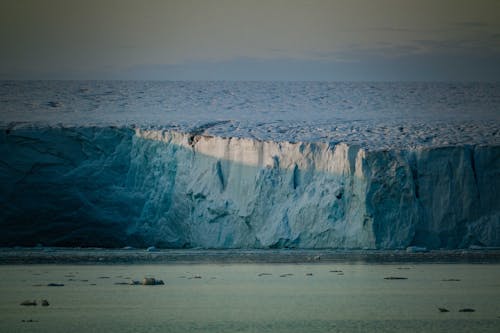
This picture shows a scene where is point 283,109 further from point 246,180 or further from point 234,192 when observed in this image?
point 234,192

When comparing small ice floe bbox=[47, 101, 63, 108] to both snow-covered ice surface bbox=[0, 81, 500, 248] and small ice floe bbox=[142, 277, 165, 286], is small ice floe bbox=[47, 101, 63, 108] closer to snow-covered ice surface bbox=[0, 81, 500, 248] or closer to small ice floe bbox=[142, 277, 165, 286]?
snow-covered ice surface bbox=[0, 81, 500, 248]

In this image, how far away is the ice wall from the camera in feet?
55.7

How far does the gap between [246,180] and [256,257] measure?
233 centimetres

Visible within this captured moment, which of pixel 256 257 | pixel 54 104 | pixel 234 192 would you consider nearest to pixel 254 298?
pixel 256 257

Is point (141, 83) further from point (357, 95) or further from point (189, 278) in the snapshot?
point (189, 278)

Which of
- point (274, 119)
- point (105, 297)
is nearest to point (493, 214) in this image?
point (274, 119)

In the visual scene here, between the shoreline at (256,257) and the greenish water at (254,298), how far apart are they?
66 cm

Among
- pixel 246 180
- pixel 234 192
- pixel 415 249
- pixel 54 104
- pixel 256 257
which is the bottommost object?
pixel 256 257

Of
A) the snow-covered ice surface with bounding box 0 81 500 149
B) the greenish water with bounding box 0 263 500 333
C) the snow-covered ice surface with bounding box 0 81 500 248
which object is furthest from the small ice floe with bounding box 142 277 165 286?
the snow-covered ice surface with bounding box 0 81 500 149

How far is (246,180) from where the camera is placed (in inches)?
717

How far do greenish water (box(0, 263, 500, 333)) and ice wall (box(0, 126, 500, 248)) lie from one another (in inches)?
78.7

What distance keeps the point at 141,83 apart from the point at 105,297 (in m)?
19.7

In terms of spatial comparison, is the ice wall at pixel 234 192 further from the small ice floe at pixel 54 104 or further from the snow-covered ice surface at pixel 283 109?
the small ice floe at pixel 54 104

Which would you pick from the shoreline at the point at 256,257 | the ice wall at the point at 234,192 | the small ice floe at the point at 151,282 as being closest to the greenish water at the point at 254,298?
the small ice floe at the point at 151,282
